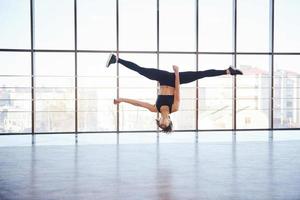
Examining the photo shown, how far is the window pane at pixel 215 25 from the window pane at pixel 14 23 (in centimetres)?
289

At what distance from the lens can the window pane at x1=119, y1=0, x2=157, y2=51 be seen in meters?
5.87

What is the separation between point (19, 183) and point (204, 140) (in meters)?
2.95

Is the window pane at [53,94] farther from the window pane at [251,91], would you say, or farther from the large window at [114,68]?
the window pane at [251,91]

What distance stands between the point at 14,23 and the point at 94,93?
204 cm

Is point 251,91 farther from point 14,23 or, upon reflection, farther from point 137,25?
point 14,23

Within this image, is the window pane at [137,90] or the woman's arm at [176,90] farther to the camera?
the window pane at [137,90]

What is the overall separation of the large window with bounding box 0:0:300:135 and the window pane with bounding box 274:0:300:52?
5 cm

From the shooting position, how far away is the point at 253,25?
759cm

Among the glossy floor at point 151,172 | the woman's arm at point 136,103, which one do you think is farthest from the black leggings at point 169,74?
the glossy floor at point 151,172

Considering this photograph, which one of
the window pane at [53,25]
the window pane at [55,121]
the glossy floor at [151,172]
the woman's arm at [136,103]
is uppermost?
the window pane at [53,25]

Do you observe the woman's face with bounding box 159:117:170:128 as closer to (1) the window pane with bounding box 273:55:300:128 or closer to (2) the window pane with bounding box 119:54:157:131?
(2) the window pane with bounding box 119:54:157:131

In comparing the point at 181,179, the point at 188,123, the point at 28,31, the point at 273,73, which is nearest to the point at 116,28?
the point at 28,31

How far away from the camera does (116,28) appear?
230 inches

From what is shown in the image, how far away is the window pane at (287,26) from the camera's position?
6440 millimetres
